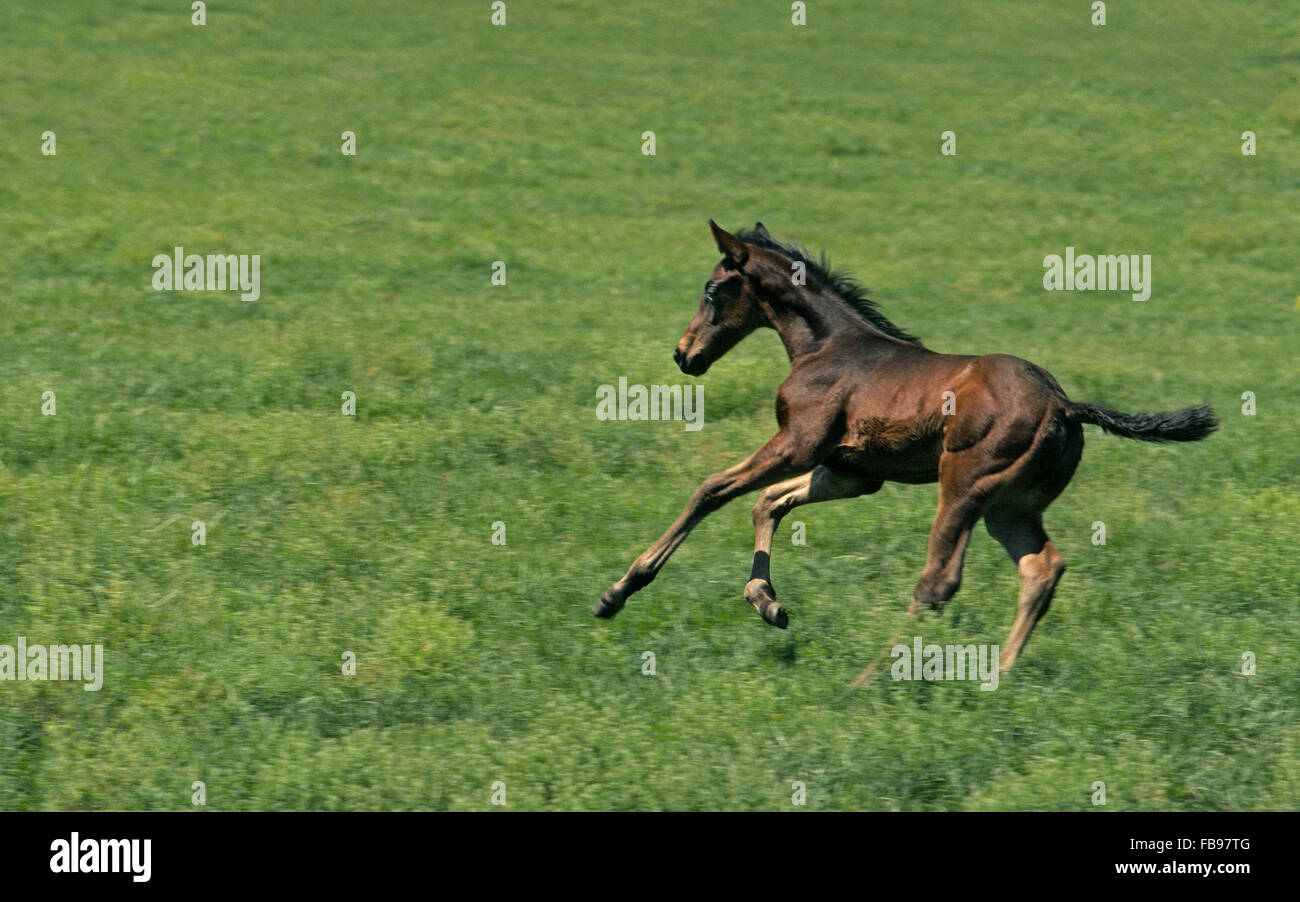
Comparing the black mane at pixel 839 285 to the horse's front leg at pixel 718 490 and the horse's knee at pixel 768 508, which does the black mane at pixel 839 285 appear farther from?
the horse's knee at pixel 768 508

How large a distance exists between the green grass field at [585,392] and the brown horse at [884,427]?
79 centimetres

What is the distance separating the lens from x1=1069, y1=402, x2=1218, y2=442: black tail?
10.0 metres

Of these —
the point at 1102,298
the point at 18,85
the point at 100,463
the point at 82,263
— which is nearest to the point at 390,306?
the point at 82,263

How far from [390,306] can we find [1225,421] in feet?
35.5

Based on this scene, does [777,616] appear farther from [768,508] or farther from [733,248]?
[733,248]

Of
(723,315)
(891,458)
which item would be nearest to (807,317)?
(723,315)

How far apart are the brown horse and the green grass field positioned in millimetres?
793

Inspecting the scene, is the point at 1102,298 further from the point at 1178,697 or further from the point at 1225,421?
the point at 1178,697

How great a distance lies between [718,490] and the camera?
1067 cm

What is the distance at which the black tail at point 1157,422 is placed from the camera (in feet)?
33.0

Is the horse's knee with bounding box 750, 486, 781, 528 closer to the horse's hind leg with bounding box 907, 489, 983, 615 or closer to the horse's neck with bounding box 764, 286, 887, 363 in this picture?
the horse's neck with bounding box 764, 286, 887, 363

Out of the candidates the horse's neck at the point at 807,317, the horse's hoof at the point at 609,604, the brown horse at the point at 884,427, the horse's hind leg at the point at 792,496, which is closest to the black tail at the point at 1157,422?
the brown horse at the point at 884,427

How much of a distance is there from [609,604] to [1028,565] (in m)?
2.80


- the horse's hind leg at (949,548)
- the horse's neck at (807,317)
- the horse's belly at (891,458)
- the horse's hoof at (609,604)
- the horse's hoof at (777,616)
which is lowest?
the horse's hoof at (777,616)
